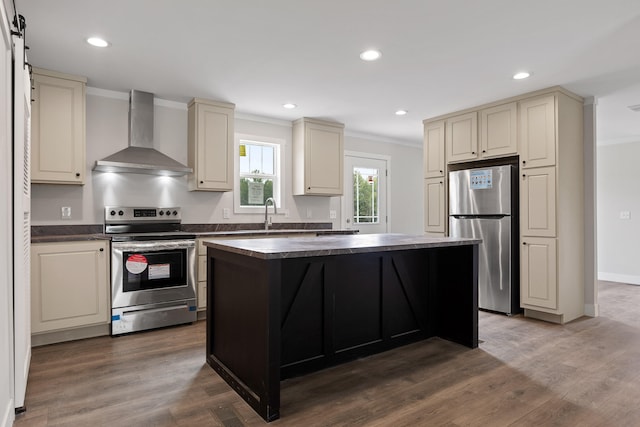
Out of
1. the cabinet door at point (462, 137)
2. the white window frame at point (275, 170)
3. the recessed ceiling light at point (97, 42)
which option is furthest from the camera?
the white window frame at point (275, 170)

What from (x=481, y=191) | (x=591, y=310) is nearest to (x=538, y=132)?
(x=481, y=191)

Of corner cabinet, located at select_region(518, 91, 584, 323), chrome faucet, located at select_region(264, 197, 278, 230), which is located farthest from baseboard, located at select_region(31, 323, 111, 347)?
corner cabinet, located at select_region(518, 91, 584, 323)

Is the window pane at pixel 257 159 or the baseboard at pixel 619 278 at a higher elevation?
the window pane at pixel 257 159

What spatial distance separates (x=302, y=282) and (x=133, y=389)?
1205 mm

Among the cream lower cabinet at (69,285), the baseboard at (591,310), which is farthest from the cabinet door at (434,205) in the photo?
the cream lower cabinet at (69,285)

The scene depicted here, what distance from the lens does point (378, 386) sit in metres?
2.39

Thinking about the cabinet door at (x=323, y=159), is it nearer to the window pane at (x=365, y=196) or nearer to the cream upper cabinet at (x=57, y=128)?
the window pane at (x=365, y=196)

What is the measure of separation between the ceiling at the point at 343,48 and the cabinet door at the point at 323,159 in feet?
2.41

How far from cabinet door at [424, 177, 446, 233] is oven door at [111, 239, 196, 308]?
2933 millimetres

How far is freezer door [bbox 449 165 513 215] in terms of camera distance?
4129 millimetres

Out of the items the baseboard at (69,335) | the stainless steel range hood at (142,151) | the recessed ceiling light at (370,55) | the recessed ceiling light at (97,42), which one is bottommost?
the baseboard at (69,335)

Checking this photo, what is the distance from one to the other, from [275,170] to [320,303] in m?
2.95

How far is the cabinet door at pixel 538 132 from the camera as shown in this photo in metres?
3.81

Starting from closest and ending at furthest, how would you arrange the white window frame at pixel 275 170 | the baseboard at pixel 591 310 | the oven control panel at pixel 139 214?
1. the oven control panel at pixel 139 214
2. the baseboard at pixel 591 310
3. the white window frame at pixel 275 170
